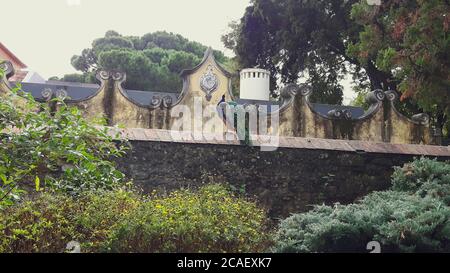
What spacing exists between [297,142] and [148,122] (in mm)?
3222

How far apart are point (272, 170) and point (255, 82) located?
1307 centimetres

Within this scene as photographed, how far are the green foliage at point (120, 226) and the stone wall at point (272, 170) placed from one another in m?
1.65

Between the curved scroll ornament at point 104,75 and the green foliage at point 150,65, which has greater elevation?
the green foliage at point 150,65

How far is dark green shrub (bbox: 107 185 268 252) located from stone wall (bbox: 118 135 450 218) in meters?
1.45

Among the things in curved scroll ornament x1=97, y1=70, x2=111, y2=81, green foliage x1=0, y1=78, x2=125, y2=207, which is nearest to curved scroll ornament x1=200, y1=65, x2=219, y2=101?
curved scroll ornament x1=97, y1=70, x2=111, y2=81

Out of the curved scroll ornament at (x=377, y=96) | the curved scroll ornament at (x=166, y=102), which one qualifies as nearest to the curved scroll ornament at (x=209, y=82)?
the curved scroll ornament at (x=166, y=102)

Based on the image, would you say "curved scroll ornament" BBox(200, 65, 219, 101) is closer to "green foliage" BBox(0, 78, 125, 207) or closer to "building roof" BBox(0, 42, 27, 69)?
"green foliage" BBox(0, 78, 125, 207)

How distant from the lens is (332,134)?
11.4 meters

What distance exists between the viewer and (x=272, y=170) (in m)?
9.49

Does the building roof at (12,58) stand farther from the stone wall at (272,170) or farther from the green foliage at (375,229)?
the green foliage at (375,229)

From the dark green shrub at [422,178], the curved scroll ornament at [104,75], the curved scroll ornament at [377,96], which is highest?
the curved scroll ornament at [104,75]

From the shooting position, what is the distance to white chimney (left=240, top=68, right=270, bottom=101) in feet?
72.9

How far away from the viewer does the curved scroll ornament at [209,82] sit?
1282 centimetres

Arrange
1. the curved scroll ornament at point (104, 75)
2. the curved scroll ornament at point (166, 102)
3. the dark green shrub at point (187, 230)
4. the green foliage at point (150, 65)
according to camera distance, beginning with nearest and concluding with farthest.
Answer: the dark green shrub at point (187, 230), the curved scroll ornament at point (104, 75), the curved scroll ornament at point (166, 102), the green foliage at point (150, 65)
